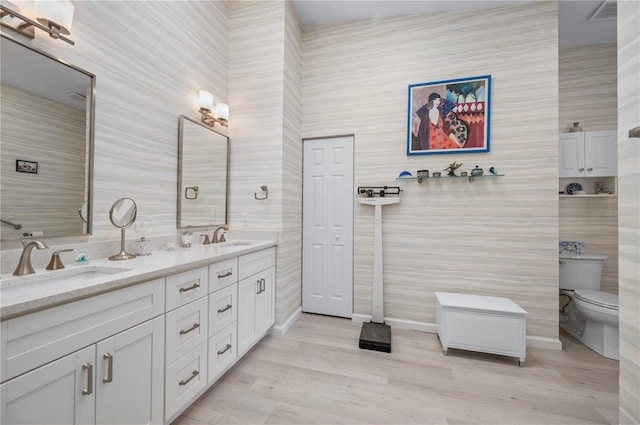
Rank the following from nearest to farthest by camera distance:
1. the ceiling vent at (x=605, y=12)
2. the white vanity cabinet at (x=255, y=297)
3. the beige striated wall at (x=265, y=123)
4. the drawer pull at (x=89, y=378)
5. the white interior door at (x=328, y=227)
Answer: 1. the drawer pull at (x=89, y=378)
2. the white vanity cabinet at (x=255, y=297)
3. the ceiling vent at (x=605, y=12)
4. the beige striated wall at (x=265, y=123)
5. the white interior door at (x=328, y=227)

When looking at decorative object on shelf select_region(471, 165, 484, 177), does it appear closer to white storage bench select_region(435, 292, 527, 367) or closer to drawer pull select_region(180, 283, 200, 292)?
white storage bench select_region(435, 292, 527, 367)

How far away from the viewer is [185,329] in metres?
1.37

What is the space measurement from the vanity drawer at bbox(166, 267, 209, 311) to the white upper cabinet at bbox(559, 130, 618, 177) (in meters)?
3.48

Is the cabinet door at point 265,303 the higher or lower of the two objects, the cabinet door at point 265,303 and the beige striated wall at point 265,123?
the lower

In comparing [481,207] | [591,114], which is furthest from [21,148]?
[591,114]

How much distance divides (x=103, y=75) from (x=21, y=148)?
0.63 meters

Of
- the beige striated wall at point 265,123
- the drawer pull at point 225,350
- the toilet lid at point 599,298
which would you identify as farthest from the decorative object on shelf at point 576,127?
the drawer pull at point 225,350

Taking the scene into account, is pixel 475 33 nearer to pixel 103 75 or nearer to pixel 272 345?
pixel 103 75

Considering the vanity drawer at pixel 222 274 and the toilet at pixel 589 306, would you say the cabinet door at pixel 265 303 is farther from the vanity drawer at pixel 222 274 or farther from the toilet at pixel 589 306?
the toilet at pixel 589 306

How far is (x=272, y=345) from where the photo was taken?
7.33 ft

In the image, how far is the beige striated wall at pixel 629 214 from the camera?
94 cm

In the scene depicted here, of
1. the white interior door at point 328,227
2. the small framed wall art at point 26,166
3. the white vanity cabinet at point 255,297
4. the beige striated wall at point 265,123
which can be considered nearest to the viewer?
the small framed wall art at point 26,166

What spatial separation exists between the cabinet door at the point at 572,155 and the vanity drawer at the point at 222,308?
11.1ft

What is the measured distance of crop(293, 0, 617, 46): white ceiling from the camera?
245 cm
